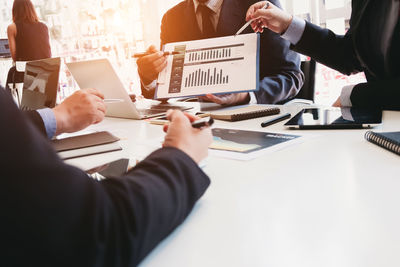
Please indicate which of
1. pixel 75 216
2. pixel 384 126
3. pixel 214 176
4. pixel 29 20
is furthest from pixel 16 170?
pixel 29 20

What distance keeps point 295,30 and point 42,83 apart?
109cm

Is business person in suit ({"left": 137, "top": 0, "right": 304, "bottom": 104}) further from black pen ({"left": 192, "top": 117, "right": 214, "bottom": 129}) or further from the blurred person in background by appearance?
the blurred person in background

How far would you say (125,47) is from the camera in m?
4.84

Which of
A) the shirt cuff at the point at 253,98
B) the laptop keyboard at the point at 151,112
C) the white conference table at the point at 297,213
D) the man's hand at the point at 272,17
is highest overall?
the man's hand at the point at 272,17

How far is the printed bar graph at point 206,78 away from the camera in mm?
1361

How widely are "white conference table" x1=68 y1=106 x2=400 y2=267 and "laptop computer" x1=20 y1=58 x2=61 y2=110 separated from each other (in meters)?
0.97

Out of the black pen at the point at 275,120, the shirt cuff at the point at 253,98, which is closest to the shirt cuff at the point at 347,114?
the black pen at the point at 275,120

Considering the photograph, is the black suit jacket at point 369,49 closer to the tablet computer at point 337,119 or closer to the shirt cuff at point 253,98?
the tablet computer at point 337,119

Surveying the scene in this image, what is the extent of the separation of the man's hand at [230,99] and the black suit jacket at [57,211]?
1.03m

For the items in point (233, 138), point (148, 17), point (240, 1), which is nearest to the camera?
point (233, 138)

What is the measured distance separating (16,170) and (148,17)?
4743mm

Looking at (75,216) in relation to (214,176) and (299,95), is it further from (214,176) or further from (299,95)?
(299,95)

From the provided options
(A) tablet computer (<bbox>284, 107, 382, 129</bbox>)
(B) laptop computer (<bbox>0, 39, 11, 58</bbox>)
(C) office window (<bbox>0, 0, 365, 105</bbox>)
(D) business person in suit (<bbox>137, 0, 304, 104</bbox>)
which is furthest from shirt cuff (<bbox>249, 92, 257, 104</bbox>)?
(B) laptop computer (<bbox>0, 39, 11, 58</bbox>)

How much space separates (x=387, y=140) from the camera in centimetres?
71
